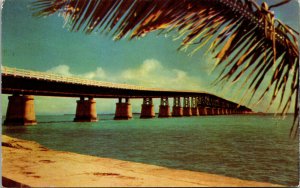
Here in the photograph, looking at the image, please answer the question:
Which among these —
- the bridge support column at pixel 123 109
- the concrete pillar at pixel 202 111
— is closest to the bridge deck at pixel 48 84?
the bridge support column at pixel 123 109

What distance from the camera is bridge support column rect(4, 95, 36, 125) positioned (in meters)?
49.3

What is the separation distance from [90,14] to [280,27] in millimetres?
1111

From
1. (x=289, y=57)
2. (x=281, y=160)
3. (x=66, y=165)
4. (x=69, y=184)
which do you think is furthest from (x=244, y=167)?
(x=289, y=57)

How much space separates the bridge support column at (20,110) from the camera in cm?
4931

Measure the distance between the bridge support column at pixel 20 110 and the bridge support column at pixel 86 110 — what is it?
16337mm

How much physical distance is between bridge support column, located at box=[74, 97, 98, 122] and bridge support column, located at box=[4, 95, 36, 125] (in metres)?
16.3

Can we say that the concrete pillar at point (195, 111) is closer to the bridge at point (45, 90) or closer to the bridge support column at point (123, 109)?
the bridge support column at point (123, 109)

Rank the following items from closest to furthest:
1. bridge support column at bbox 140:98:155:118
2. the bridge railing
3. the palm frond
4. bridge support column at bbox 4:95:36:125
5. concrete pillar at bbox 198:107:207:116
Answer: the palm frond
the bridge railing
bridge support column at bbox 4:95:36:125
bridge support column at bbox 140:98:155:118
concrete pillar at bbox 198:107:207:116

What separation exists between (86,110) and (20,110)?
20.4 m

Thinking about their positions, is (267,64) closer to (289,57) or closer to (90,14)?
(289,57)

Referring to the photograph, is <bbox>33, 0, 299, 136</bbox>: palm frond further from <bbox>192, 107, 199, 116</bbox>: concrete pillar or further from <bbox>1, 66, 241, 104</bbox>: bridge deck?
<bbox>192, 107, 199, 116</bbox>: concrete pillar

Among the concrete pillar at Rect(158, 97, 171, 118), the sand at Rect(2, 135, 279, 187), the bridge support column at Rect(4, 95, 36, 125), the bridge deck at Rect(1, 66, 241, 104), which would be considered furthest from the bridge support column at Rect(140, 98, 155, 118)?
the sand at Rect(2, 135, 279, 187)

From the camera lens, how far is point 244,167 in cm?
2197

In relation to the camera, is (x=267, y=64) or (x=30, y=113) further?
(x=30, y=113)
